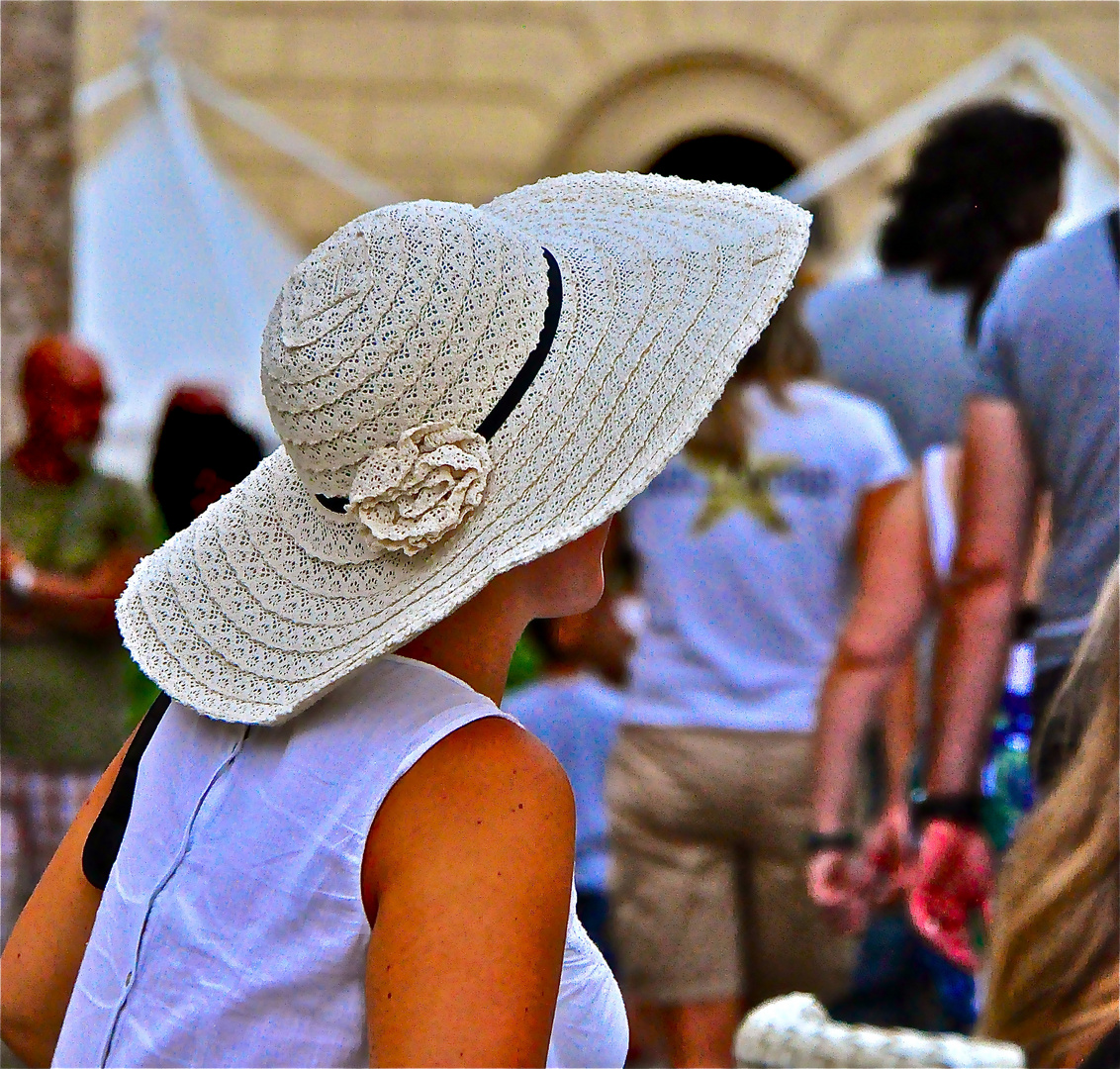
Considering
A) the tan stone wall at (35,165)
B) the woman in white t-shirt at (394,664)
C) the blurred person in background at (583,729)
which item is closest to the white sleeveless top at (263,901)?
the woman in white t-shirt at (394,664)

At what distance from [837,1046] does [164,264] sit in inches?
234

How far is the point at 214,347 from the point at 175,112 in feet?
3.75

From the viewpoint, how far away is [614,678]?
4461mm

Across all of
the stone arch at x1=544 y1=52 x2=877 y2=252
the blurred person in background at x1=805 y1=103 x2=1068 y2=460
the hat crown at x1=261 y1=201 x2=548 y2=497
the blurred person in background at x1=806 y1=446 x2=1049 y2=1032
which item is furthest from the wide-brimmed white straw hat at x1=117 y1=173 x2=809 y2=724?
the stone arch at x1=544 y1=52 x2=877 y2=252

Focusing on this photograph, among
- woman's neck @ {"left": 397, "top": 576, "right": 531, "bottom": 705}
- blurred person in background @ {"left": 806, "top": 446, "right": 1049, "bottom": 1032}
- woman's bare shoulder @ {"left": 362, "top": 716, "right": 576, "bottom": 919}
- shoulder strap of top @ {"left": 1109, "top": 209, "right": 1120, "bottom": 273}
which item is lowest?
blurred person in background @ {"left": 806, "top": 446, "right": 1049, "bottom": 1032}

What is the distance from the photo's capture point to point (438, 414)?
51.3 inches

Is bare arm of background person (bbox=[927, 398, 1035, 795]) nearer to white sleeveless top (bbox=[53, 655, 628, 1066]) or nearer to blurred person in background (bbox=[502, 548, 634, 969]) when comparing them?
blurred person in background (bbox=[502, 548, 634, 969])

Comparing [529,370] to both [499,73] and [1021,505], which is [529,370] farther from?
[499,73]

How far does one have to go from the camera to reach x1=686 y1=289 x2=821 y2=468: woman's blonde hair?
11.3ft

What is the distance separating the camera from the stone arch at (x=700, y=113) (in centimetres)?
1153

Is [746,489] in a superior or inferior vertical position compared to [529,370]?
inferior

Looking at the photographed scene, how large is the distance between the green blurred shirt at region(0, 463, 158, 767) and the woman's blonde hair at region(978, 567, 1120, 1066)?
3.12m

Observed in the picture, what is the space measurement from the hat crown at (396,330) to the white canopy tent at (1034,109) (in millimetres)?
3129

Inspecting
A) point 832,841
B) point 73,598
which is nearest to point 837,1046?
point 832,841
